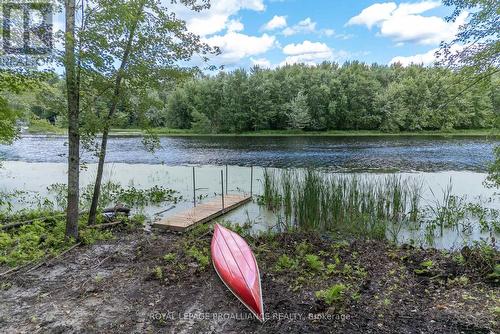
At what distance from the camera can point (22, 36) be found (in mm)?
4578

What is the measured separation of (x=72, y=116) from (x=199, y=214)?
339 centimetres

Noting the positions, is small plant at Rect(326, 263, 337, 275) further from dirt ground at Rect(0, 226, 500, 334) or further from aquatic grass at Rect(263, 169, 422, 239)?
aquatic grass at Rect(263, 169, 422, 239)

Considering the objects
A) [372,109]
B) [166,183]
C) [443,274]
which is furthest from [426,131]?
[443,274]

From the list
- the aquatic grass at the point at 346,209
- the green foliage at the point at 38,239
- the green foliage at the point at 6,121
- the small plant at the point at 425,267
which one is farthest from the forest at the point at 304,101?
the small plant at the point at 425,267

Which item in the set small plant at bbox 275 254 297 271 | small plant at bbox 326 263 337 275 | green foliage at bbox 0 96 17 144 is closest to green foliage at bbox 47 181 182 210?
green foliage at bbox 0 96 17 144

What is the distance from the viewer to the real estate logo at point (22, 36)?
14.8 feet

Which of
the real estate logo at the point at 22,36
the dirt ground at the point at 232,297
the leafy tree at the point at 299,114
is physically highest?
the leafy tree at the point at 299,114

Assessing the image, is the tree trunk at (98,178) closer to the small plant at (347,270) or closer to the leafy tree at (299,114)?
the small plant at (347,270)

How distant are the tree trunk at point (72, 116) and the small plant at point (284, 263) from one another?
3142mm

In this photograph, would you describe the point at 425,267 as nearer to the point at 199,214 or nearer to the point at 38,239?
the point at 199,214

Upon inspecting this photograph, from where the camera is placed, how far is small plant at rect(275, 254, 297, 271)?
4.47m

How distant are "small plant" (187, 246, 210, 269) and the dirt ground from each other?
6 cm

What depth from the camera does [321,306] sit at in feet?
11.3

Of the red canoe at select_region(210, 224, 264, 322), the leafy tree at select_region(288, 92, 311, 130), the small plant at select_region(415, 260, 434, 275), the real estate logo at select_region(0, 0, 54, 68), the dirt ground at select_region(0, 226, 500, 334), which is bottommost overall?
the dirt ground at select_region(0, 226, 500, 334)
